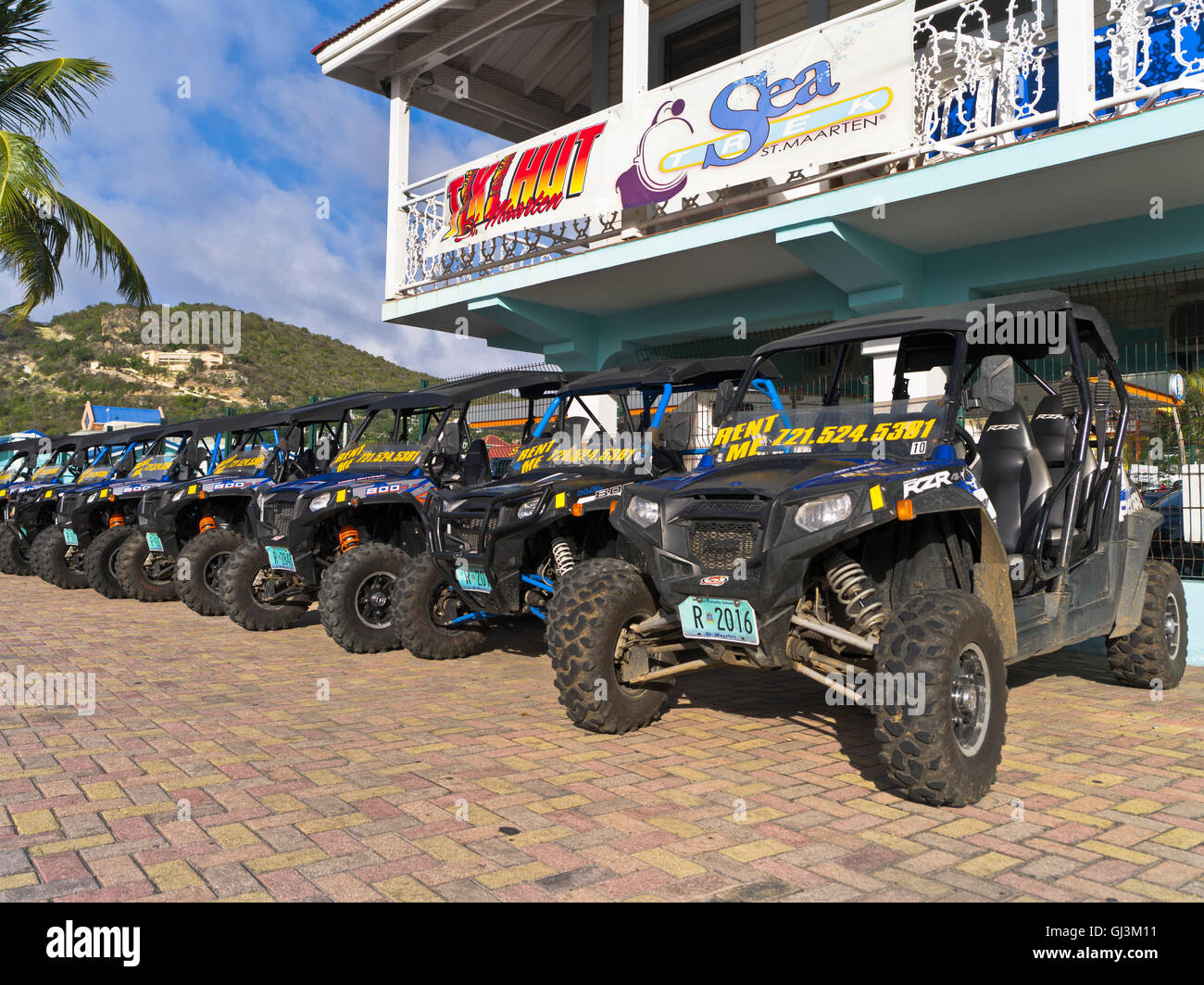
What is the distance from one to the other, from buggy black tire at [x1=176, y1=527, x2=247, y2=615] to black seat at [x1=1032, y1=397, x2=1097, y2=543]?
22.7 ft

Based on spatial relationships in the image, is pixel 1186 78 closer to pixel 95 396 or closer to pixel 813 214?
pixel 813 214

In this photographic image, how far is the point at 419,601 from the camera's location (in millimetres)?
7191

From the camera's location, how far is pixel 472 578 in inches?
256

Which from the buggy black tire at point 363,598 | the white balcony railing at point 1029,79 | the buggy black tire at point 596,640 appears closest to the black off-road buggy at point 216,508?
the buggy black tire at point 363,598

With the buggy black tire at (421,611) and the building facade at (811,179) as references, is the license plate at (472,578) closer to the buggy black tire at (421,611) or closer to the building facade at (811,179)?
the buggy black tire at (421,611)

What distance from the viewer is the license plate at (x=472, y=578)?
21.1 ft

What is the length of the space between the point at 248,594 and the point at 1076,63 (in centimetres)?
800

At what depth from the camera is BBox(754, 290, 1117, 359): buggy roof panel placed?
A: 502 centimetres

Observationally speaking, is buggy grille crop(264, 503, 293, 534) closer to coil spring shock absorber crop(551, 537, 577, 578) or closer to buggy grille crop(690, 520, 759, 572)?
coil spring shock absorber crop(551, 537, 577, 578)

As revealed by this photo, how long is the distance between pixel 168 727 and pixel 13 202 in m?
11.0

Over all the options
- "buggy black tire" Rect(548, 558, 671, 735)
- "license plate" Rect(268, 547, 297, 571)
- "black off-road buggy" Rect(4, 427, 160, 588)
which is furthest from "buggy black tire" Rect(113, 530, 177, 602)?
"buggy black tire" Rect(548, 558, 671, 735)

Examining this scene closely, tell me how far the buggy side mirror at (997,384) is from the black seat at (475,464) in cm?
465
